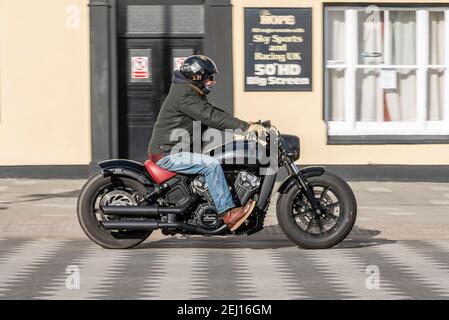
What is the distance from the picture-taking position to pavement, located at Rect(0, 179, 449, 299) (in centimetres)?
817

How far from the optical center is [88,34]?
648 inches

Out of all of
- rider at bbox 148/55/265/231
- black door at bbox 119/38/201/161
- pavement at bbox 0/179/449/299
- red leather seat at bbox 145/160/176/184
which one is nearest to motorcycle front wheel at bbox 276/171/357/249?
pavement at bbox 0/179/449/299

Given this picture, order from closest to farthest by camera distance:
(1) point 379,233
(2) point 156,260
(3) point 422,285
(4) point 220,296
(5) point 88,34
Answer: (4) point 220,296 < (3) point 422,285 < (2) point 156,260 < (1) point 379,233 < (5) point 88,34

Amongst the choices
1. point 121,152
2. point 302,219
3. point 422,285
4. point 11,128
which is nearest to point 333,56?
point 121,152

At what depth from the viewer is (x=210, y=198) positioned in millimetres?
Result: 10062

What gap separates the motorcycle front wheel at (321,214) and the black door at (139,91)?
6.92m

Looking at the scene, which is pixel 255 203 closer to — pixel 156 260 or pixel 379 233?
pixel 156 260

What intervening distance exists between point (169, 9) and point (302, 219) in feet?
23.7

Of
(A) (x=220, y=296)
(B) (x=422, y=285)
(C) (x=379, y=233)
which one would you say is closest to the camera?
(A) (x=220, y=296)

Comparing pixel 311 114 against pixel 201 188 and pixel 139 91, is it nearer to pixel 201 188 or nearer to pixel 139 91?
pixel 139 91

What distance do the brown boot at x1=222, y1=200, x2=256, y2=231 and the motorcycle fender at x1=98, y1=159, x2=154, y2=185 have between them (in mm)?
803

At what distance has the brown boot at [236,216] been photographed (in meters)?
9.94

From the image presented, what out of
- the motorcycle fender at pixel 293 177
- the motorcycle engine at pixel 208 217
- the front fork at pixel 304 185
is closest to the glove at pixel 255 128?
the front fork at pixel 304 185

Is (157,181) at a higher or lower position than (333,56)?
lower
